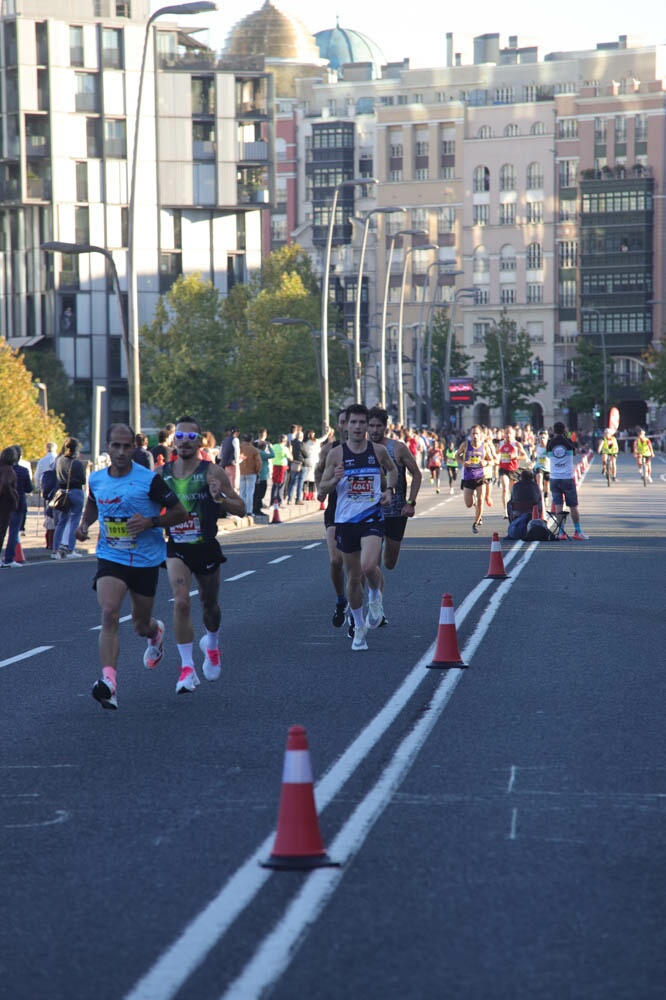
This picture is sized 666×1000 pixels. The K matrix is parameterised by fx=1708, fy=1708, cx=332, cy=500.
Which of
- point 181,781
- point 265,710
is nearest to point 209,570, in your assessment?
point 265,710

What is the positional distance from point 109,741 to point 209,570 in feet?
7.77

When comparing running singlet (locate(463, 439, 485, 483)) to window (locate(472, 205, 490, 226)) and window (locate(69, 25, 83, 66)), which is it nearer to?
window (locate(69, 25, 83, 66))

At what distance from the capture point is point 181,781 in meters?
7.96

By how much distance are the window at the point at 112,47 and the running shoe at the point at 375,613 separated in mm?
80167

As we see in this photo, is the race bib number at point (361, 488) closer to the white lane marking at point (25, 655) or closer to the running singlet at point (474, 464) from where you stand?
the white lane marking at point (25, 655)

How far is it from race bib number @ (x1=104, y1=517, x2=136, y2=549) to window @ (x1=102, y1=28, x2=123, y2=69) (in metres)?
83.7

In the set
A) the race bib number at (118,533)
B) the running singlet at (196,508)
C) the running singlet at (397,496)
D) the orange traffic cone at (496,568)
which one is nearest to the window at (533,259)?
the orange traffic cone at (496,568)

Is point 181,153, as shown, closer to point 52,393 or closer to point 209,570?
point 52,393

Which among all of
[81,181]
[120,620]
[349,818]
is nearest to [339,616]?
[120,620]

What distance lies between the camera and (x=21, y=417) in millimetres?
48312

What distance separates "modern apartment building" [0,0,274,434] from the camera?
294 feet

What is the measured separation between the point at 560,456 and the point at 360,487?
14.2 metres

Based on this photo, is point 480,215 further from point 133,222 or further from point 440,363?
point 133,222

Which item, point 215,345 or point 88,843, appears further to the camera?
point 215,345
